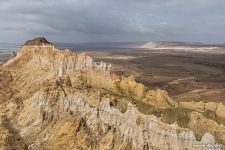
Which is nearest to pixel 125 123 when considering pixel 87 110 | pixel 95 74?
pixel 87 110

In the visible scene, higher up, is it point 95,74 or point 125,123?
point 95,74

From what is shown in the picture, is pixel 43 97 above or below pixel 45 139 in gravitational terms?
above

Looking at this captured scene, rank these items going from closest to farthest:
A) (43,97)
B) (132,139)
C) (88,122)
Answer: (132,139) → (88,122) → (43,97)

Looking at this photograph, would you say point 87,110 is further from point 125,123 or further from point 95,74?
point 95,74

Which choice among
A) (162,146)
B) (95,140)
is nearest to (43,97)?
(95,140)

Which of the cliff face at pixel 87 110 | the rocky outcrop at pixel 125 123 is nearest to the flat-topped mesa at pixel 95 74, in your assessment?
the cliff face at pixel 87 110

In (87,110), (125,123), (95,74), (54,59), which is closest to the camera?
(125,123)

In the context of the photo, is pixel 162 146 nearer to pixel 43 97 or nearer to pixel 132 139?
pixel 132 139

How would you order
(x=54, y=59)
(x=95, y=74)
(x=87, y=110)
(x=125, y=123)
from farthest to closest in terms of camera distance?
(x=54, y=59), (x=95, y=74), (x=87, y=110), (x=125, y=123)
